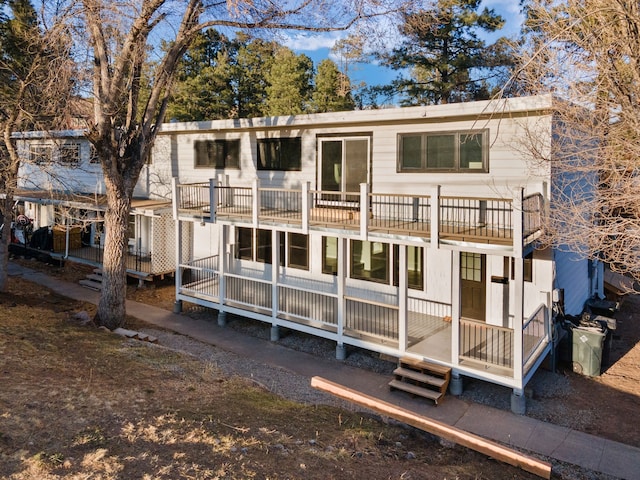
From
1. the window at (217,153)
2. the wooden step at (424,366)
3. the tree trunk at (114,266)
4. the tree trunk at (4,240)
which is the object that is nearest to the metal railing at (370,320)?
the wooden step at (424,366)

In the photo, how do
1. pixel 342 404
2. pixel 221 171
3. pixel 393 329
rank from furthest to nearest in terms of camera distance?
pixel 221 171 < pixel 393 329 < pixel 342 404

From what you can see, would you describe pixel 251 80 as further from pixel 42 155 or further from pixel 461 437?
pixel 461 437

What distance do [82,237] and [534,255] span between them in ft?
61.9

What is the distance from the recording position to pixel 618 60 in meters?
9.73

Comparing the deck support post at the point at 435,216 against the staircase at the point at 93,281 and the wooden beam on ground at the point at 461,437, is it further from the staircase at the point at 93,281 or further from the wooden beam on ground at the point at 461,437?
the staircase at the point at 93,281

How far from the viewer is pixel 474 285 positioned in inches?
446

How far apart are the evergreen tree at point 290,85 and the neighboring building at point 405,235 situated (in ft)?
48.4

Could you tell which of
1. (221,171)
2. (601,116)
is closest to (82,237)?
(221,171)

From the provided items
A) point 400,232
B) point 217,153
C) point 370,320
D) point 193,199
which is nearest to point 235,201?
point 193,199

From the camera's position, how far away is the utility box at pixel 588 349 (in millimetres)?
10406

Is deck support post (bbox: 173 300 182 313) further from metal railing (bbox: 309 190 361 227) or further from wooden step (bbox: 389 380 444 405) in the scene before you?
wooden step (bbox: 389 380 444 405)

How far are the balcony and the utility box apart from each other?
102 inches

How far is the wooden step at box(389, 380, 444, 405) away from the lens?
9250mm

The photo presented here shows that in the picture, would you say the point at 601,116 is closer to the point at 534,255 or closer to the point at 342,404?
the point at 534,255
